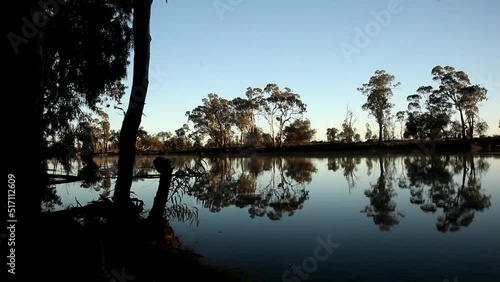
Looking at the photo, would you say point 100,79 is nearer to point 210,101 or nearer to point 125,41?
point 125,41

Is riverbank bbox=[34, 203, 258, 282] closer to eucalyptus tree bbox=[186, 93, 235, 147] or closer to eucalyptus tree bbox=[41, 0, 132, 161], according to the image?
eucalyptus tree bbox=[41, 0, 132, 161]

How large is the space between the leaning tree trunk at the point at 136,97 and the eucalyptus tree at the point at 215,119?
71.6m

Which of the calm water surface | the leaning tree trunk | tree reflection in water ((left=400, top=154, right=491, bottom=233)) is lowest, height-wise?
the calm water surface

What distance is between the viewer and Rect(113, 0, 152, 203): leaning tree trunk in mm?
5625

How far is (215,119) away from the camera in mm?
80312

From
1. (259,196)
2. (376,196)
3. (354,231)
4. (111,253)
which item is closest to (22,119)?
(111,253)

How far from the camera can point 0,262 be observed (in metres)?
2.85

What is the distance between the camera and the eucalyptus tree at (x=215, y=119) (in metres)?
78.6

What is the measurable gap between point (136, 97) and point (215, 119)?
75.1 meters

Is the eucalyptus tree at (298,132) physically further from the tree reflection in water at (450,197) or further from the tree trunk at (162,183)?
the tree trunk at (162,183)

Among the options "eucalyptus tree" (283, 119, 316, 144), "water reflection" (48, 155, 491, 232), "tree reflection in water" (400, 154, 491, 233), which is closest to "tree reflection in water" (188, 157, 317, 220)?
"water reflection" (48, 155, 491, 232)

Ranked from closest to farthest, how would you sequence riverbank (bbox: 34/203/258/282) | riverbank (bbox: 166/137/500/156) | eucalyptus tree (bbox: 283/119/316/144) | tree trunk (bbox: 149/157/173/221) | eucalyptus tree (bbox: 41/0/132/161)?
riverbank (bbox: 34/203/258/282)
tree trunk (bbox: 149/157/173/221)
eucalyptus tree (bbox: 41/0/132/161)
riverbank (bbox: 166/137/500/156)
eucalyptus tree (bbox: 283/119/316/144)

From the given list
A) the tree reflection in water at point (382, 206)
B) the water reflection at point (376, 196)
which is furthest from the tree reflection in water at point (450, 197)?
the tree reflection in water at point (382, 206)

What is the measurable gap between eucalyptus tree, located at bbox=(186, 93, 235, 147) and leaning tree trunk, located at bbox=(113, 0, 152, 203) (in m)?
71.6
